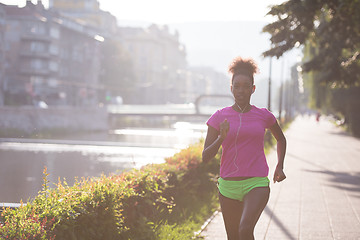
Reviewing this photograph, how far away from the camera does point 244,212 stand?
430 cm

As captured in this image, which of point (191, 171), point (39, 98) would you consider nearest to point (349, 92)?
point (191, 171)

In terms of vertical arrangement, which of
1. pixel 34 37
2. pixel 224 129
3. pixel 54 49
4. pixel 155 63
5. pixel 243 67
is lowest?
pixel 224 129

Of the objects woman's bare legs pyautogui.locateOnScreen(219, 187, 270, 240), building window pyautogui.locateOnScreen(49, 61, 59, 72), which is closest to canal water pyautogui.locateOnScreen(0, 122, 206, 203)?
woman's bare legs pyautogui.locateOnScreen(219, 187, 270, 240)

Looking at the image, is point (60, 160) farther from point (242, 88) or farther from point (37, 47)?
point (37, 47)

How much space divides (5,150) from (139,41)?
123 metres

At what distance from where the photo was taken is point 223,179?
455cm

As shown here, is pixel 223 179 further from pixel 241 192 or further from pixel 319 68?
pixel 319 68

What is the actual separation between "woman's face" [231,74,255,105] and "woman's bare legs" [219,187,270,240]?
2.32ft

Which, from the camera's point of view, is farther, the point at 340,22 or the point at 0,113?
the point at 0,113

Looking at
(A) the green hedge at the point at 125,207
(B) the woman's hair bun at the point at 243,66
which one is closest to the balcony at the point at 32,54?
(A) the green hedge at the point at 125,207

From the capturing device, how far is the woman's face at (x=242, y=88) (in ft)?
14.7

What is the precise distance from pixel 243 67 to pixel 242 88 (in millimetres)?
213

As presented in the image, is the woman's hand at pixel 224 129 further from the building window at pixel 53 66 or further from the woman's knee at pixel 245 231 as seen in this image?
the building window at pixel 53 66

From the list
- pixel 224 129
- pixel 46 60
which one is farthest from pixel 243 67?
pixel 46 60
